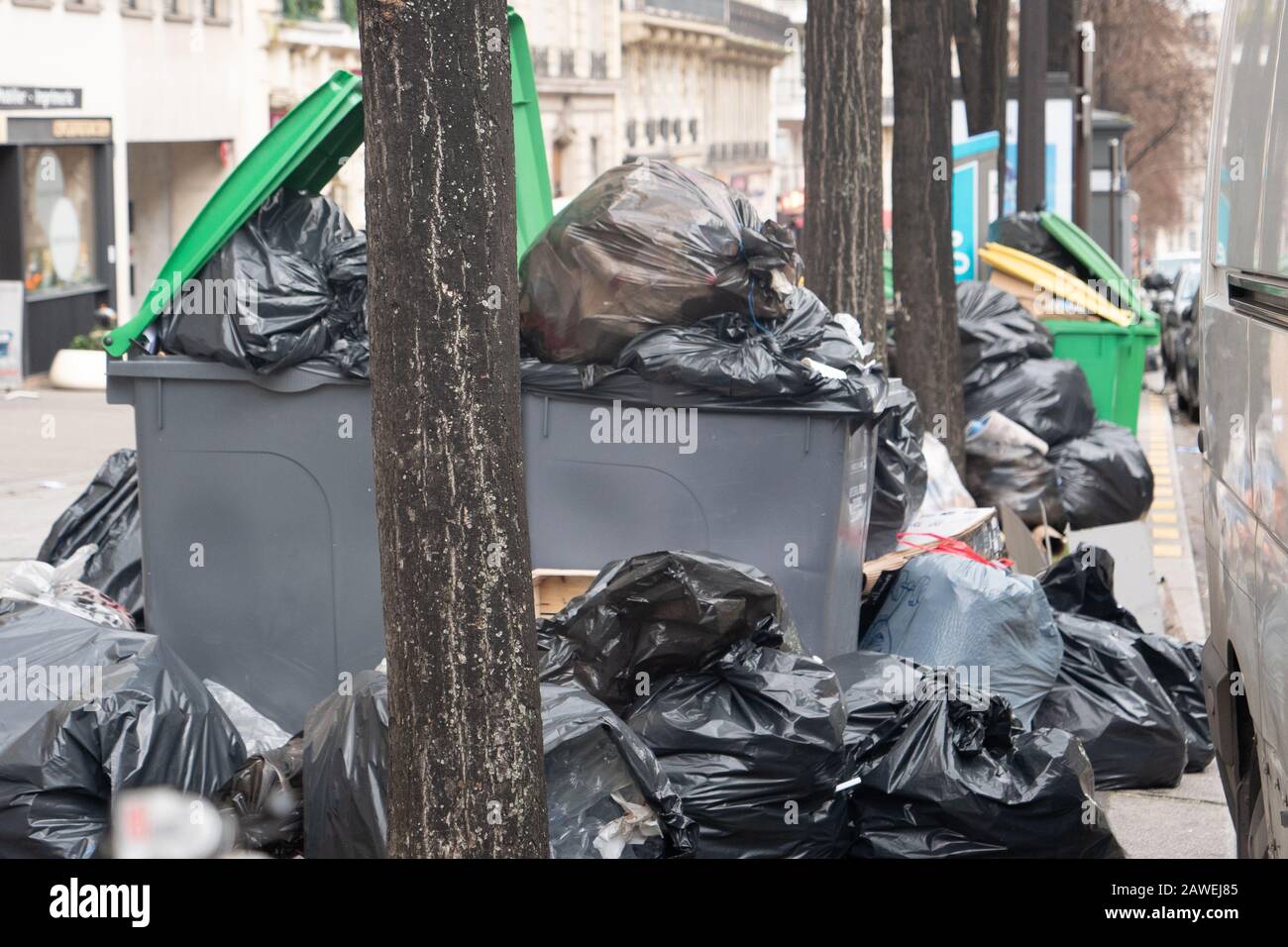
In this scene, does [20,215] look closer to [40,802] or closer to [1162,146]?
[40,802]

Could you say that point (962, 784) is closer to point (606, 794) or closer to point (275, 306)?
point (606, 794)

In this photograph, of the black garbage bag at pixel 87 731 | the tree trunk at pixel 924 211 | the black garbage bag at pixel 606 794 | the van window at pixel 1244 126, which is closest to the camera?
the van window at pixel 1244 126

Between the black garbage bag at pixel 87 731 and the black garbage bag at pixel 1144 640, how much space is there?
3024 millimetres

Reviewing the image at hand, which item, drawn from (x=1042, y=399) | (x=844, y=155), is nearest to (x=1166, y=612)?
(x=1042, y=399)

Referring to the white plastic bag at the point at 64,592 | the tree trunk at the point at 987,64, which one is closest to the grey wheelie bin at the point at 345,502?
the white plastic bag at the point at 64,592

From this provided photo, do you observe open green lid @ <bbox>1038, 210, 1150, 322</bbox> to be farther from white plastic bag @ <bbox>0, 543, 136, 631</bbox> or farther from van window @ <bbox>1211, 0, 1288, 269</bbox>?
white plastic bag @ <bbox>0, 543, 136, 631</bbox>

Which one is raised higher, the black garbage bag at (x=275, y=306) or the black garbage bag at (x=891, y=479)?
the black garbage bag at (x=275, y=306)

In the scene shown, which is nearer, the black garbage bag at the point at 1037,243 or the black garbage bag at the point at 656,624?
the black garbage bag at the point at 656,624

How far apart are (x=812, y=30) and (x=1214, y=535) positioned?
13.7ft

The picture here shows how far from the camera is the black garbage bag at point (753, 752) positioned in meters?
3.96

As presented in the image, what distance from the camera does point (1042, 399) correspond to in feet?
29.8

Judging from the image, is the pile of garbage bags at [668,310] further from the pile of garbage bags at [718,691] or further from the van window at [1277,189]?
the van window at [1277,189]

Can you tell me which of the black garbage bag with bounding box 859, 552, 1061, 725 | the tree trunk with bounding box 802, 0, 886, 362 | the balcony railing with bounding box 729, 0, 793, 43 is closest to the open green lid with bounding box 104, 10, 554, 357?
the black garbage bag with bounding box 859, 552, 1061, 725
